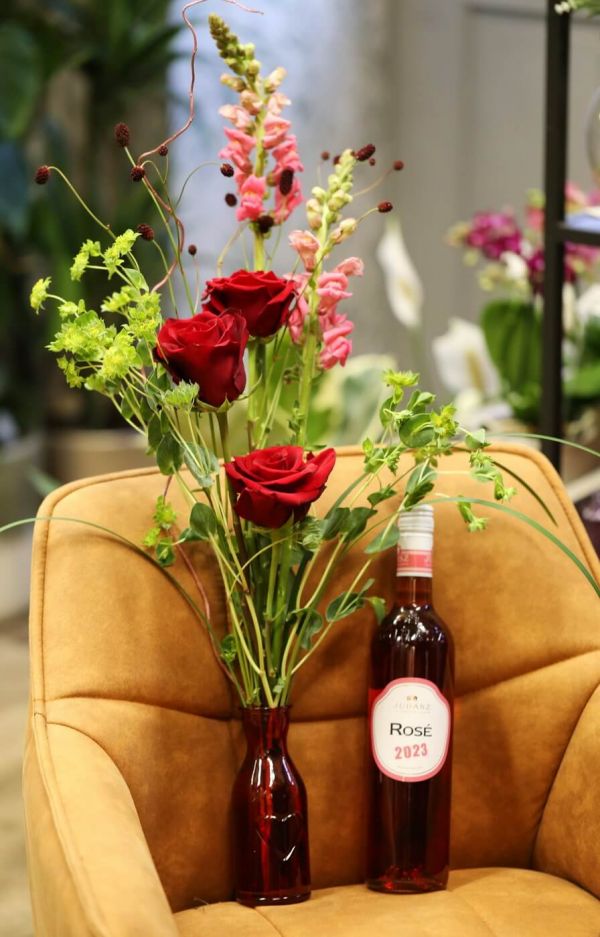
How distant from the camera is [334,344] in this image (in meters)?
1.15

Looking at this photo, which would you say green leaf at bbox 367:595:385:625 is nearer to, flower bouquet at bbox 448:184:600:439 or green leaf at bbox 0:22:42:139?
flower bouquet at bbox 448:184:600:439

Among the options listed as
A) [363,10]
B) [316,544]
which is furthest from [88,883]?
[363,10]

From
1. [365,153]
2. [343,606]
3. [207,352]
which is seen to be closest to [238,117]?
[365,153]

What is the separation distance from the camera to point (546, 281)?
5.65 ft

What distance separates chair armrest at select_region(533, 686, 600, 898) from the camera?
114 centimetres

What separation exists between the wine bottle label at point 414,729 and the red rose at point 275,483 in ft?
0.68

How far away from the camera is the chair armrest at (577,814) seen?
3.73ft

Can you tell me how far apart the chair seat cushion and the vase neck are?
0.14 m

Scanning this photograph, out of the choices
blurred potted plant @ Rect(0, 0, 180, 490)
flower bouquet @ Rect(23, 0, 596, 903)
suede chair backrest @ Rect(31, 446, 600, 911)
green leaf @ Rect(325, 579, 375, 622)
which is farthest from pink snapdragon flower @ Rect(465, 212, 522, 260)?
blurred potted plant @ Rect(0, 0, 180, 490)

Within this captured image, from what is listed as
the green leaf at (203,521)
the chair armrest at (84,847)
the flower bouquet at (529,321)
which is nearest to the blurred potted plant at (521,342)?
the flower bouquet at (529,321)

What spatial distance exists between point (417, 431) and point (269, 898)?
44 cm

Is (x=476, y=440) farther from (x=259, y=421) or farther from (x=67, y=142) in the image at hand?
(x=67, y=142)

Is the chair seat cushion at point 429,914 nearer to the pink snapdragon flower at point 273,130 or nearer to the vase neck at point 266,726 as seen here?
the vase neck at point 266,726

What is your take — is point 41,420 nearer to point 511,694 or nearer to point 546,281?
point 546,281
